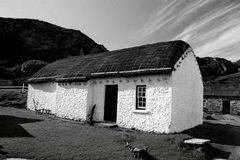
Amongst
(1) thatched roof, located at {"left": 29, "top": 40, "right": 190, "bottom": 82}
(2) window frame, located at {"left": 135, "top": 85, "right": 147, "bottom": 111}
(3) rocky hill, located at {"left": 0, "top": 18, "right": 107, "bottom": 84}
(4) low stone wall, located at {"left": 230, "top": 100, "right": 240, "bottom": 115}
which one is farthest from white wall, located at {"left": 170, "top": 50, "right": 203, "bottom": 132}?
(3) rocky hill, located at {"left": 0, "top": 18, "right": 107, "bottom": 84}

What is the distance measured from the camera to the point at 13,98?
26.3 meters

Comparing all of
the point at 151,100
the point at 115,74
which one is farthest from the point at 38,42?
the point at 151,100

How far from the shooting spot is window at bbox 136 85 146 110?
1416cm

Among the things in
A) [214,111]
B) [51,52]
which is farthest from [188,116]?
[51,52]

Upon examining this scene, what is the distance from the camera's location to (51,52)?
69625 mm

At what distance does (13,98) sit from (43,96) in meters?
6.82

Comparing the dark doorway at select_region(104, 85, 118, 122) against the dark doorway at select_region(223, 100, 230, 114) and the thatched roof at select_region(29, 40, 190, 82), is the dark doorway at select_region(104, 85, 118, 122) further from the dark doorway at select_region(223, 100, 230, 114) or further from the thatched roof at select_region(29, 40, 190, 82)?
the dark doorway at select_region(223, 100, 230, 114)

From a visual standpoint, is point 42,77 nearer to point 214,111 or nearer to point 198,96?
point 198,96

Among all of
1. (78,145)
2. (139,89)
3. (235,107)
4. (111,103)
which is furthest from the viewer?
(235,107)

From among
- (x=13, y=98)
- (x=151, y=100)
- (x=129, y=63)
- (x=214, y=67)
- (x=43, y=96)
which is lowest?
(x=13, y=98)

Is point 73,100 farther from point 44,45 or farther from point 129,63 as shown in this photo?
point 44,45

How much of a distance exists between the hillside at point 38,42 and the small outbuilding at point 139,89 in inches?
1865

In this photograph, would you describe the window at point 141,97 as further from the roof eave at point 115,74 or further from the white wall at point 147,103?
the roof eave at point 115,74

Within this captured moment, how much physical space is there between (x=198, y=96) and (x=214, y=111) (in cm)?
1696
